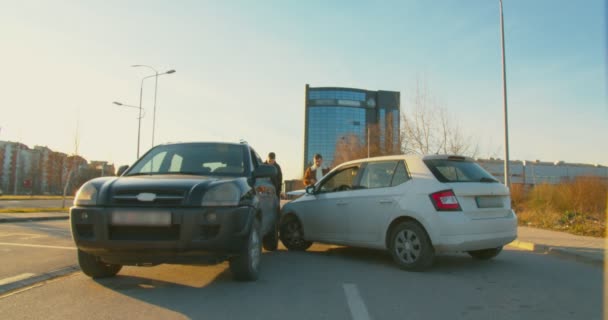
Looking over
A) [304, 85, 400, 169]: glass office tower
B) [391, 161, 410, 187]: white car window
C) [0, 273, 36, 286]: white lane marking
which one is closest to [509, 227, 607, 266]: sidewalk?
[391, 161, 410, 187]: white car window

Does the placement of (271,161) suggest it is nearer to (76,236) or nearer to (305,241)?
(305,241)

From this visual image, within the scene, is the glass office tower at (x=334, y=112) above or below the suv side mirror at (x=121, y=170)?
above

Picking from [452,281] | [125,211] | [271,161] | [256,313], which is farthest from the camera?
[271,161]

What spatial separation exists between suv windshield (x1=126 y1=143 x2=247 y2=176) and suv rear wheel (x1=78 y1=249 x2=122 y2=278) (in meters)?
1.13

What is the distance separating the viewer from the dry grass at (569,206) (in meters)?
12.5

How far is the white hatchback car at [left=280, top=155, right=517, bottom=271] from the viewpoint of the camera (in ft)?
19.8

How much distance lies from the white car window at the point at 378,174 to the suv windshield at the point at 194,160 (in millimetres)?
2100

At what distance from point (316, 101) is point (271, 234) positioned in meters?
110

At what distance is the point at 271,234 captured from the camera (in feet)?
26.3

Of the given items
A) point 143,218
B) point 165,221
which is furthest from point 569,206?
point 143,218

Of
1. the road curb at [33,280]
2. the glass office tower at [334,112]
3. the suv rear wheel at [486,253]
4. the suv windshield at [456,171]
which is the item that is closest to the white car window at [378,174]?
the suv windshield at [456,171]

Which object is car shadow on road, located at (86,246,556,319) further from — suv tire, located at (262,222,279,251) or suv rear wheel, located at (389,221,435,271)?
suv tire, located at (262,222,279,251)

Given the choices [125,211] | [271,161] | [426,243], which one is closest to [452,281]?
[426,243]

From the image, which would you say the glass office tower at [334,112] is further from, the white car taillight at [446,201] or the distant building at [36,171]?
the white car taillight at [446,201]
